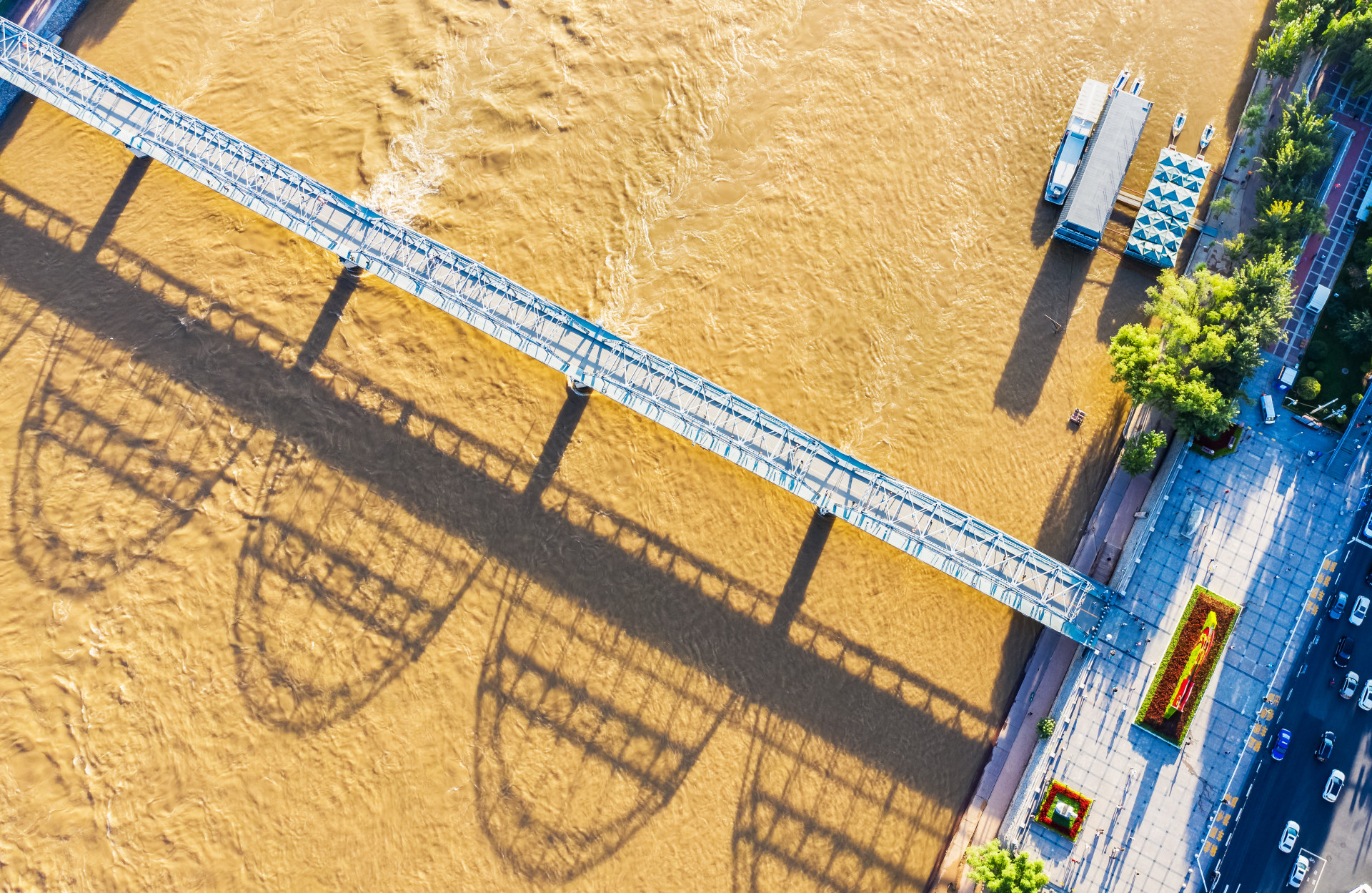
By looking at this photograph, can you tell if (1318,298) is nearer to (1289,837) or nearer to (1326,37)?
(1326,37)

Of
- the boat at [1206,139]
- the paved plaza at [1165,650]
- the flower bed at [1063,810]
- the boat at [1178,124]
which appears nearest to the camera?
the flower bed at [1063,810]

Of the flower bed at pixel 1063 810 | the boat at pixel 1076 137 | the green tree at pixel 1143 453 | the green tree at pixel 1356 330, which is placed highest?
the boat at pixel 1076 137

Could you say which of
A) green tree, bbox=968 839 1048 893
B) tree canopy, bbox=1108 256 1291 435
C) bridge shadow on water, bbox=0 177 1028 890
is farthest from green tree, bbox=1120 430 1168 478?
green tree, bbox=968 839 1048 893

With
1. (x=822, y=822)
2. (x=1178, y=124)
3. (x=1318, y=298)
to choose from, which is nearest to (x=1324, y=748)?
(x=1318, y=298)

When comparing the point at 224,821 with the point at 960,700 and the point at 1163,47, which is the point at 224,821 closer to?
the point at 960,700

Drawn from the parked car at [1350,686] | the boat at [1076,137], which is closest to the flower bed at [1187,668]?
the parked car at [1350,686]

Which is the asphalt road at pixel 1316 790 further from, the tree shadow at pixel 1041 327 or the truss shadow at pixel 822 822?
the tree shadow at pixel 1041 327

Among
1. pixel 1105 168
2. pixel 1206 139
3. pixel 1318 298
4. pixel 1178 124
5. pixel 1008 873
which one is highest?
pixel 1178 124
